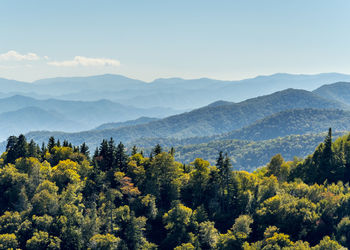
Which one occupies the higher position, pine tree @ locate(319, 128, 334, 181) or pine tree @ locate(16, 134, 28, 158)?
pine tree @ locate(16, 134, 28, 158)

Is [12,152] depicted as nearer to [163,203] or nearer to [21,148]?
[21,148]

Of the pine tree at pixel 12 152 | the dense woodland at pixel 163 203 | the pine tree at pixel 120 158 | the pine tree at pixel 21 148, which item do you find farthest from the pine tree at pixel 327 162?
the pine tree at pixel 12 152

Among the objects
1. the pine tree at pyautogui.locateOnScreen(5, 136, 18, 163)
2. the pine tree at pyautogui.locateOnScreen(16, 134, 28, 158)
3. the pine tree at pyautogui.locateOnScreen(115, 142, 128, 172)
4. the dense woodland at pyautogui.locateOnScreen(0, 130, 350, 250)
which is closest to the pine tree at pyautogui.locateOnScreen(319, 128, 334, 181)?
the dense woodland at pyautogui.locateOnScreen(0, 130, 350, 250)

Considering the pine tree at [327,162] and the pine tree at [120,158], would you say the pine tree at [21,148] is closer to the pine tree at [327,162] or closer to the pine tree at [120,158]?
the pine tree at [120,158]

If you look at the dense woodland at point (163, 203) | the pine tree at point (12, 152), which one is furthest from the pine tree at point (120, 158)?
the pine tree at point (12, 152)

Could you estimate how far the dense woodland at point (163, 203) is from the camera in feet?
330

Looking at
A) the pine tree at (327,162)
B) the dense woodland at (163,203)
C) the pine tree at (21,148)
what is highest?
the pine tree at (21,148)

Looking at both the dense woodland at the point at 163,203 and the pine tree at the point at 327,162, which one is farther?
the pine tree at the point at 327,162

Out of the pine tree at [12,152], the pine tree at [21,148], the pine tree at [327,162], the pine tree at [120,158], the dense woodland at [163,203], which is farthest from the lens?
the pine tree at [12,152]

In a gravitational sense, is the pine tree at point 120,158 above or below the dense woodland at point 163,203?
above

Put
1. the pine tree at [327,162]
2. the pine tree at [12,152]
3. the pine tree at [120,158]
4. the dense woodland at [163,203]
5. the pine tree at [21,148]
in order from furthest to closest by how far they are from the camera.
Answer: the pine tree at [12,152], the pine tree at [21,148], the pine tree at [120,158], the pine tree at [327,162], the dense woodland at [163,203]

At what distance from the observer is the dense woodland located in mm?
100688

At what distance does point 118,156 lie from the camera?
130m

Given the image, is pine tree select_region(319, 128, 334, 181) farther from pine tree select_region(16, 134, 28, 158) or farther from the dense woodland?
pine tree select_region(16, 134, 28, 158)
